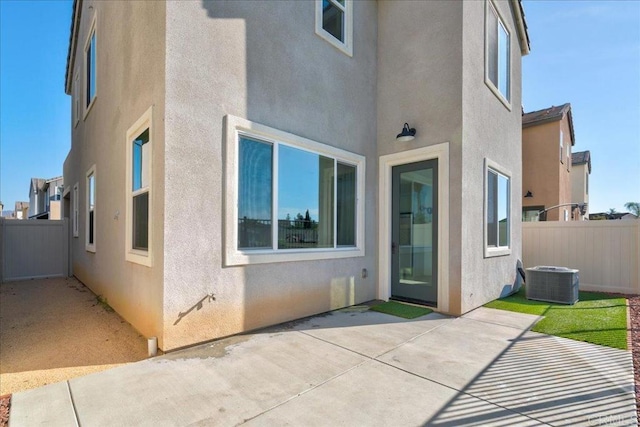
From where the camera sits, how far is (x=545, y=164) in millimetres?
14211

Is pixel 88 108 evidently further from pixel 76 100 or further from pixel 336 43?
pixel 336 43

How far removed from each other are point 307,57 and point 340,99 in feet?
3.21

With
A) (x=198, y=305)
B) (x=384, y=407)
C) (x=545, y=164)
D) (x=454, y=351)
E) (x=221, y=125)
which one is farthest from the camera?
(x=545, y=164)

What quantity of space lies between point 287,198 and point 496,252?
4.71m

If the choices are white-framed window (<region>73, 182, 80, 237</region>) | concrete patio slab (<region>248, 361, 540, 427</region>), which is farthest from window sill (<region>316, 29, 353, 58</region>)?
white-framed window (<region>73, 182, 80, 237</region>)

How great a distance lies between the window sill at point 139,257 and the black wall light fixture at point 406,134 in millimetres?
4776

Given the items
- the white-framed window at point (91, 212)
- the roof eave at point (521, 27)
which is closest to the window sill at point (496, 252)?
the roof eave at point (521, 27)

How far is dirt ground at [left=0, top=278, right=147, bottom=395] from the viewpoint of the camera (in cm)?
351

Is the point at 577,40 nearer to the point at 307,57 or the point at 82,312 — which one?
the point at 307,57

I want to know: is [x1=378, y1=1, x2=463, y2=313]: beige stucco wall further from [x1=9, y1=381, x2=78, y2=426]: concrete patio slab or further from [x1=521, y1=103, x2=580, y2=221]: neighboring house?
[x1=521, y1=103, x2=580, y2=221]: neighboring house

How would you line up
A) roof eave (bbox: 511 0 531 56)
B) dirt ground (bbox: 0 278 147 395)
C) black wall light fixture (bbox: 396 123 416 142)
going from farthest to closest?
roof eave (bbox: 511 0 531 56), black wall light fixture (bbox: 396 123 416 142), dirt ground (bbox: 0 278 147 395)

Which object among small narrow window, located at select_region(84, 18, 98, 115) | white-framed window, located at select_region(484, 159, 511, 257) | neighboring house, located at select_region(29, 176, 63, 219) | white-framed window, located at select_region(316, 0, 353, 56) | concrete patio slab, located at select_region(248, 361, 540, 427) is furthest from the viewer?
neighboring house, located at select_region(29, 176, 63, 219)

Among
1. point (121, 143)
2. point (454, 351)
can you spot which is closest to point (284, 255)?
point (454, 351)

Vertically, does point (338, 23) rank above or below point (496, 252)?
above
